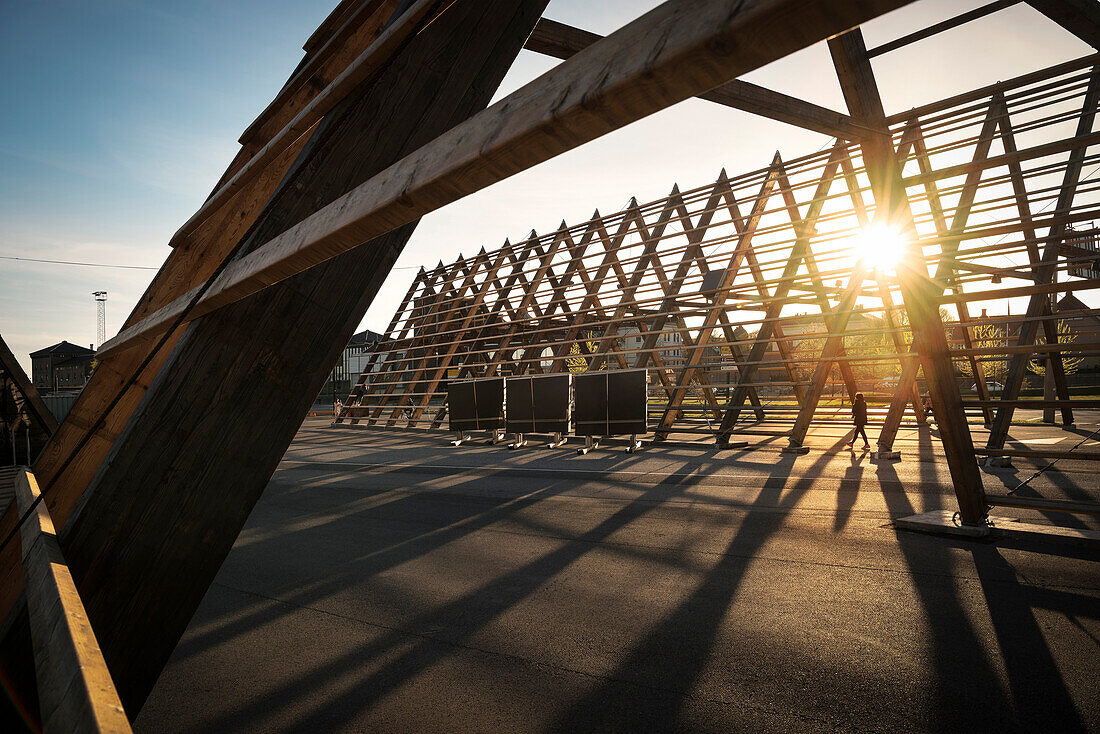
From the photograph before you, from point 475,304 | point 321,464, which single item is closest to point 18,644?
point 321,464

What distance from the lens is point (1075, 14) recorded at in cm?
441

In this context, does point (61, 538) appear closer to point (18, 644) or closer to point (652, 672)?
point (18, 644)

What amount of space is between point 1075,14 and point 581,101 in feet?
18.0

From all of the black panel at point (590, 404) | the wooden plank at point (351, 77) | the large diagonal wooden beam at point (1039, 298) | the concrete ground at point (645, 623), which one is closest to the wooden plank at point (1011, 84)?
the large diagonal wooden beam at point (1039, 298)

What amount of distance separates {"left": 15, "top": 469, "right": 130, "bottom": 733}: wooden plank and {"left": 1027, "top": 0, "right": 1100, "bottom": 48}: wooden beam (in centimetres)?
620

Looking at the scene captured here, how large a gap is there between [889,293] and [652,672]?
1026 cm

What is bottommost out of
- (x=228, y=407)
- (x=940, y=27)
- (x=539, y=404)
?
(x=539, y=404)

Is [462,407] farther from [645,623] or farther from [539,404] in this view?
[645,623]

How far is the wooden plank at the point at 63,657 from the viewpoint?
1066 mm

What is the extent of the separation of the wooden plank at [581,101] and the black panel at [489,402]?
45.9 ft

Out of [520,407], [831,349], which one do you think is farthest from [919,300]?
[520,407]

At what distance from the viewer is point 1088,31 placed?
459cm

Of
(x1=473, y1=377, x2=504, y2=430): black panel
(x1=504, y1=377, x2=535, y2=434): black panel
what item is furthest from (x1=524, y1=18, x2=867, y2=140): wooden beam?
(x1=473, y1=377, x2=504, y2=430): black panel

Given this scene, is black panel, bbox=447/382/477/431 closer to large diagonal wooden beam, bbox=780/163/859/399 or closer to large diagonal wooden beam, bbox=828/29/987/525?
large diagonal wooden beam, bbox=780/163/859/399
